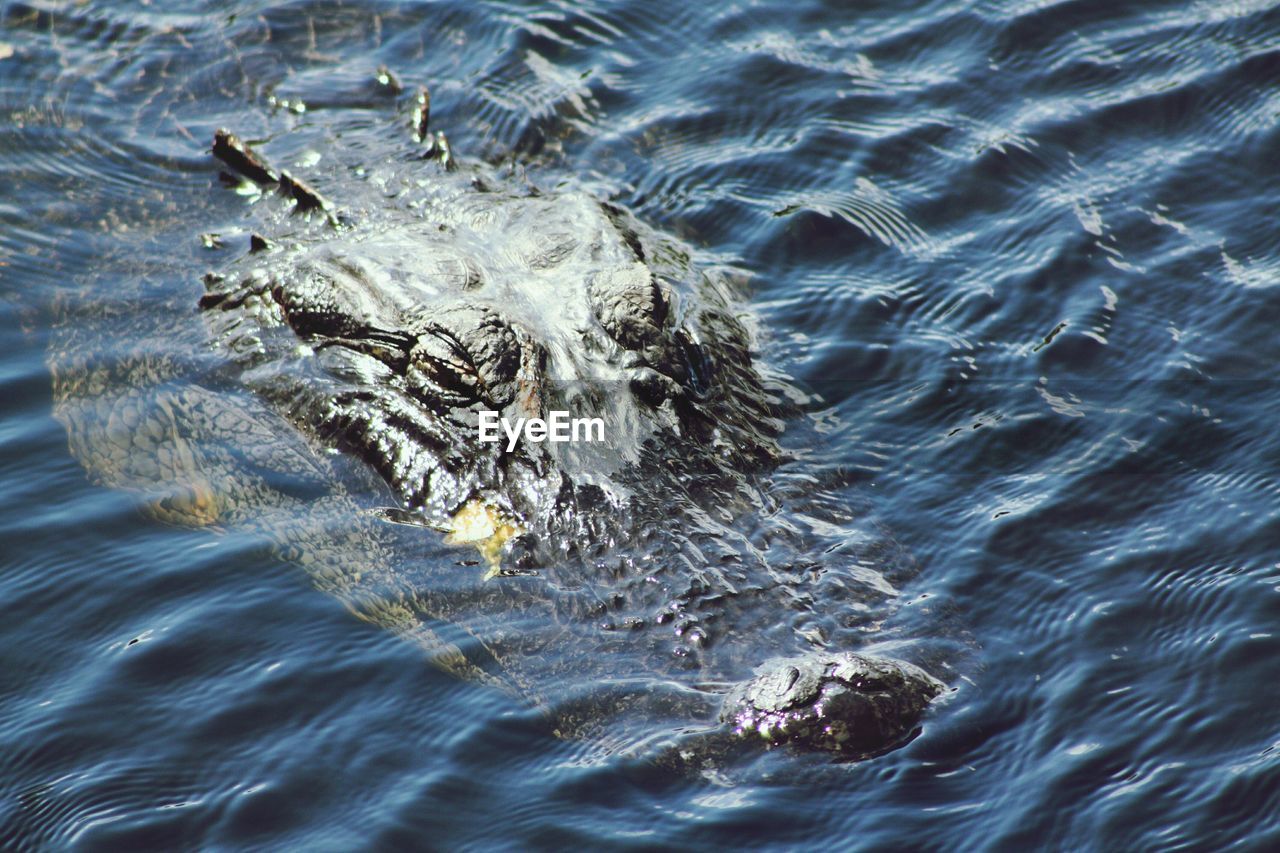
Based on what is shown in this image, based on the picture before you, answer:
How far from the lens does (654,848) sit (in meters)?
3.54

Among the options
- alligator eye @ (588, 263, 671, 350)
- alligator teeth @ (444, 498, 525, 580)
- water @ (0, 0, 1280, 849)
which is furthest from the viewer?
alligator eye @ (588, 263, 671, 350)

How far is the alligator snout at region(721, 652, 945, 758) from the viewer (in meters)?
3.57

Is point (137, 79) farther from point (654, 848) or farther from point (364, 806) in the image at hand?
point (654, 848)

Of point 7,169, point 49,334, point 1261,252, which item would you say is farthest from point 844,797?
point 7,169

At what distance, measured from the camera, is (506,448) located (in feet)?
14.6

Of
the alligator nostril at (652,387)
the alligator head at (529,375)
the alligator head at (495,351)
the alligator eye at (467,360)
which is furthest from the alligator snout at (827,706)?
the alligator eye at (467,360)

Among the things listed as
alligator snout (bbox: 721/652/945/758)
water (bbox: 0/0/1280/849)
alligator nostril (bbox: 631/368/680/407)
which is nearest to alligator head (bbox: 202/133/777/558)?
alligator nostril (bbox: 631/368/680/407)

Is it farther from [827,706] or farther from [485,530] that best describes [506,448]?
[827,706]

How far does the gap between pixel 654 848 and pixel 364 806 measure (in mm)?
853

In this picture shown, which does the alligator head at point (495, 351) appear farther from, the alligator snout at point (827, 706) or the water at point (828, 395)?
the alligator snout at point (827, 706)

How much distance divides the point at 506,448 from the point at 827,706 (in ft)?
4.80

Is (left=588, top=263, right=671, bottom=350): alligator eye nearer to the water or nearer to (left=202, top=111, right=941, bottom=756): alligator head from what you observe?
(left=202, top=111, right=941, bottom=756): alligator head

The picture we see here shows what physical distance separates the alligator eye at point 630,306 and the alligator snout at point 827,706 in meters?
1.52

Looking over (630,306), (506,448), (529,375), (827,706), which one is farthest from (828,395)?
(827,706)
